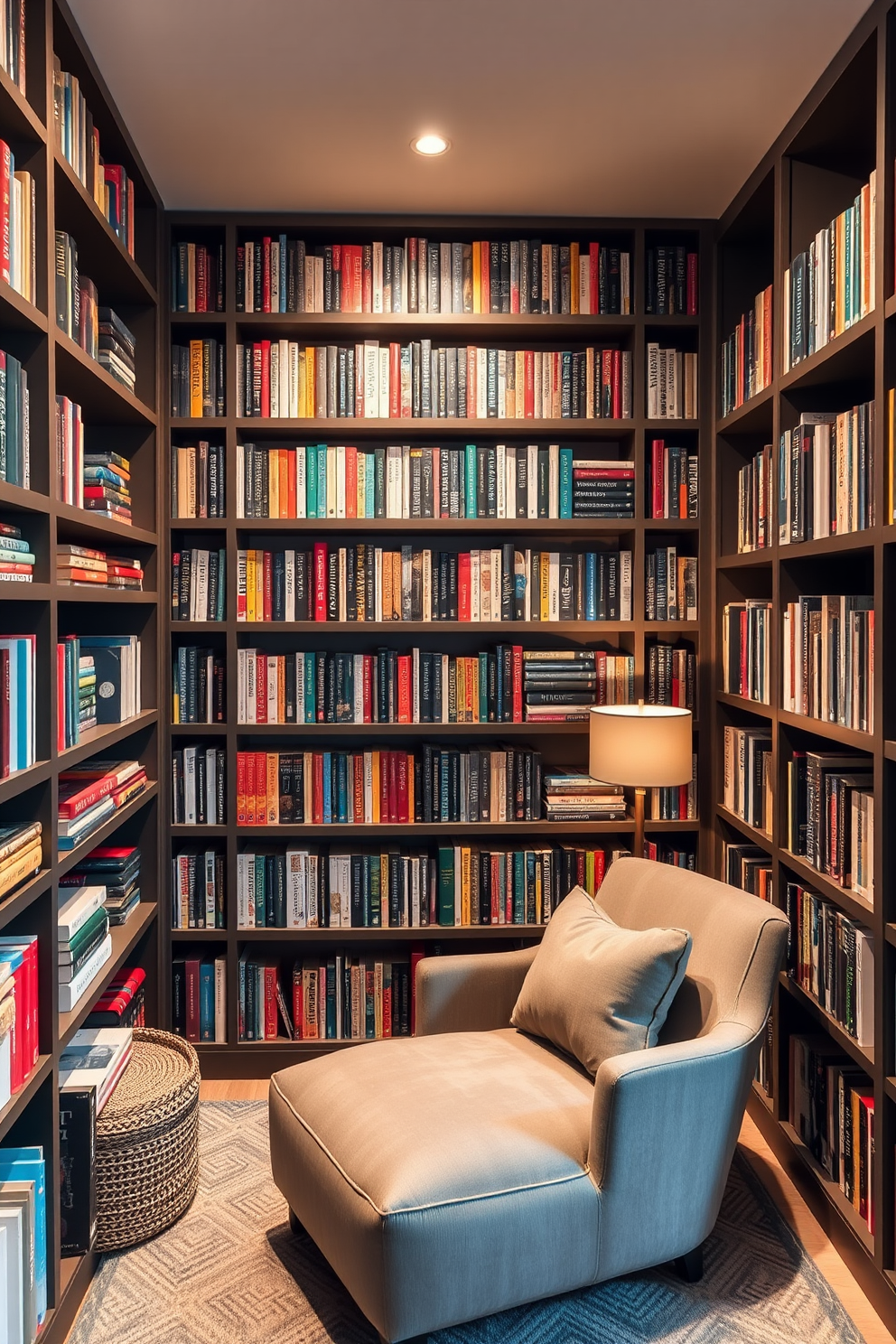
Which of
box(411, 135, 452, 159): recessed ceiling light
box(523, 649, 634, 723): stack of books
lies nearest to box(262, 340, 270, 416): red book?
box(411, 135, 452, 159): recessed ceiling light

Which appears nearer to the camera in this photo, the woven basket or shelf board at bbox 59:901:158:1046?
shelf board at bbox 59:901:158:1046

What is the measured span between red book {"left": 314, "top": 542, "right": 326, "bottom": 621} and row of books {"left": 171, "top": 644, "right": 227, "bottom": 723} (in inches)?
14.1

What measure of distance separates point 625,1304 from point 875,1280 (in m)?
0.50

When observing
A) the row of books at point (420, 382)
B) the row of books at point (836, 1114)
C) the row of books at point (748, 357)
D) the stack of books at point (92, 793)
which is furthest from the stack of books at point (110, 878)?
the row of books at point (748, 357)

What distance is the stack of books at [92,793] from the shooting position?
209 centimetres

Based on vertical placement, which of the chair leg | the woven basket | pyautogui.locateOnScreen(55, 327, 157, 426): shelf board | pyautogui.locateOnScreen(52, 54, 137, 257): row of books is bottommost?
the chair leg

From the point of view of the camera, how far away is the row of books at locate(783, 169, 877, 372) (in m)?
1.99

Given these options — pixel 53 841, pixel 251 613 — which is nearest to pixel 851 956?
pixel 53 841

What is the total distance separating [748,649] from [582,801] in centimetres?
69

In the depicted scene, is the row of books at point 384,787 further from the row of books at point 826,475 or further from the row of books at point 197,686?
the row of books at point 826,475

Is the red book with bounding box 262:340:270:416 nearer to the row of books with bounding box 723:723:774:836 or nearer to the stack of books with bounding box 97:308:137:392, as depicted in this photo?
the stack of books with bounding box 97:308:137:392

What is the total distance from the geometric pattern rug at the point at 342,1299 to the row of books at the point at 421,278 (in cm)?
250

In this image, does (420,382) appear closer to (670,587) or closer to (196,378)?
(196,378)

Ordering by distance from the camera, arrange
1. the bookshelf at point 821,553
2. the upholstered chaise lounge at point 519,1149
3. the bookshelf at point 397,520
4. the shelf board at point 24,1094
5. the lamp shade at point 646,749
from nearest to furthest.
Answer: the shelf board at point 24,1094 → the upholstered chaise lounge at point 519,1149 → the bookshelf at point 821,553 → the lamp shade at point 646,749 → the bookshelf at point 397,520
